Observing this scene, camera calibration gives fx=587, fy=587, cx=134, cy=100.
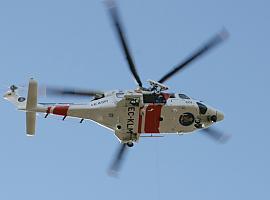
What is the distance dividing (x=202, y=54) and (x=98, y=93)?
5188mm

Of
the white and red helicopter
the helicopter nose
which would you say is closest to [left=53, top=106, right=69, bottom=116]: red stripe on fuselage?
the white and red helicopter

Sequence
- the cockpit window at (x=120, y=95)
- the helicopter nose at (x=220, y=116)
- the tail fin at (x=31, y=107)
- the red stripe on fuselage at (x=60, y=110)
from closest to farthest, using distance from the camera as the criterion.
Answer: the tail fin at (x=31, y=107) < the cockpit window at (x=120, y=95) < the red stripe on fuselage at (x=60, y=110) < the helicopter nose at (x=220, y=116)

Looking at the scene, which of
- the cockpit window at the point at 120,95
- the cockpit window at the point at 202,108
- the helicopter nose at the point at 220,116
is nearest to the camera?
the cockpit window at the point at 120,95

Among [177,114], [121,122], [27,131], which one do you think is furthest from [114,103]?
[27,131]

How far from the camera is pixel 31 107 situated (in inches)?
1059

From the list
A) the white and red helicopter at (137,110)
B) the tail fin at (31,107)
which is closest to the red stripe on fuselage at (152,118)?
the white and red helicopter at (137,110)

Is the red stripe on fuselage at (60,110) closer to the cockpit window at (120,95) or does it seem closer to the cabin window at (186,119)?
the cockpit window at (120,95)

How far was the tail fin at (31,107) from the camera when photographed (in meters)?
26.4

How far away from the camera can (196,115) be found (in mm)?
27062

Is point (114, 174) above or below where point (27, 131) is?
below

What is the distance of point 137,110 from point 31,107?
4877 millimetres

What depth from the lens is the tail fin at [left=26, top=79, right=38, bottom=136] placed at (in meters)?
26.4

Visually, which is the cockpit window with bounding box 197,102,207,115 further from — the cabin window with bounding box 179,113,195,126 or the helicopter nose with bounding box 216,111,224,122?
the helicopter nose with bounding box 216,111,224,122

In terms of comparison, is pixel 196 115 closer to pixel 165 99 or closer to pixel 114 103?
pixel 165 99
